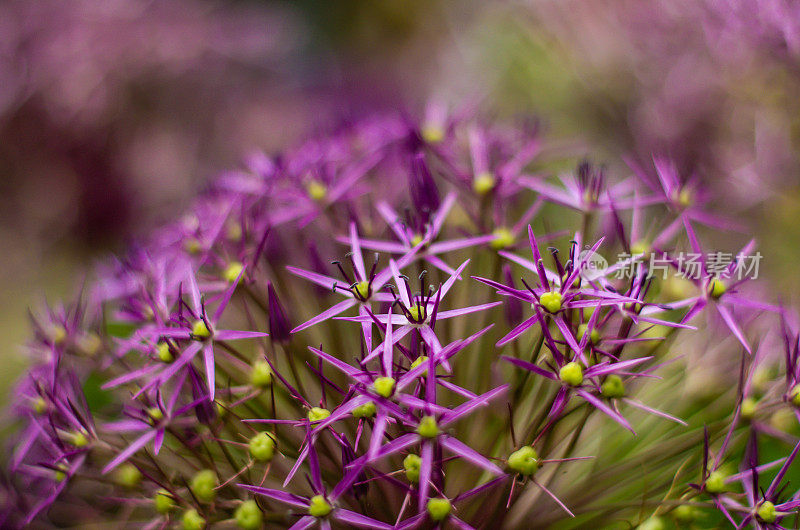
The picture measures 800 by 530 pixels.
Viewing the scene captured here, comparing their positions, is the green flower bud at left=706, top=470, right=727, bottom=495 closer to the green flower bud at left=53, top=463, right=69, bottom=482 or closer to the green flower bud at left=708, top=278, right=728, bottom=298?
the green flower bud at left=708, top=278, right=728, bottom=298

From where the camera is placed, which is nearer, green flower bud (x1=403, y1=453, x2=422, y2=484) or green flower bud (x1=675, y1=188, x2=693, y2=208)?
green flower bud (x1=403, y1=453, x2=422, y2=484)

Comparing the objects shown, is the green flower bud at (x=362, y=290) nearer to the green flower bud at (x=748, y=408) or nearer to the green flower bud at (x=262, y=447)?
the green flower bud at (x=262, y=447)

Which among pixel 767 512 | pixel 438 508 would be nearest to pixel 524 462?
pixel 438 508

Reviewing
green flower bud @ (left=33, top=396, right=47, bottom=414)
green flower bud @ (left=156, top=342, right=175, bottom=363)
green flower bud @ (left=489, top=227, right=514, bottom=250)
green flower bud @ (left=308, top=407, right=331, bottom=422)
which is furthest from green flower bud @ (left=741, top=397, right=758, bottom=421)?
green flower bud @ (left=33, top=396, right=47, bottom=414)

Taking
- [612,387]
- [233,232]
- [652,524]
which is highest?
[233,232]

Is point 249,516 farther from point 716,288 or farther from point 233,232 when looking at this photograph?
point 716,288

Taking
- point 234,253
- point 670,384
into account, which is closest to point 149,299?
point 234,253
